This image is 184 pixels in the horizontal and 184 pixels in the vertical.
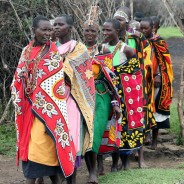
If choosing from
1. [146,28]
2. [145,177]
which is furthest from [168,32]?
[145,177]

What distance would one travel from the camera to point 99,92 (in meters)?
7.15

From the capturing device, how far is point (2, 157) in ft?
28.6

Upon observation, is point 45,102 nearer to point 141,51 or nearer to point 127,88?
point 127,88

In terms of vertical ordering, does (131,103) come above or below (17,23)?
below

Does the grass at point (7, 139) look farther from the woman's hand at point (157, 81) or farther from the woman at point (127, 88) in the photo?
the woman's hand at point (157, 81)

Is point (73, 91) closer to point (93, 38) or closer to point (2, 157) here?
point (93, 38)

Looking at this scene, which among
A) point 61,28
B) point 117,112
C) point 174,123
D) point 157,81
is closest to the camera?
point 61,28

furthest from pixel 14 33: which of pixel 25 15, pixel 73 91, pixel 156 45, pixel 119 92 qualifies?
pixel 73 91

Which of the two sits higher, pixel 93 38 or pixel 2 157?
pixel 93 38

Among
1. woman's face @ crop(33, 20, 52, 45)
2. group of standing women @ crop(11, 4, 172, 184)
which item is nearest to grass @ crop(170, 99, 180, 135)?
group of standing women @ crop(11, 4, 172, 184)

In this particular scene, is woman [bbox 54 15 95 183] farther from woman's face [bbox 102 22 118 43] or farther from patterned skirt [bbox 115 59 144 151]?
patterned skirt [bbox 115 59 144 151]

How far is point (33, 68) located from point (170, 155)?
362cm

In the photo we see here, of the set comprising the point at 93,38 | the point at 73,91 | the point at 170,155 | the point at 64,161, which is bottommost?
the point at 170,155

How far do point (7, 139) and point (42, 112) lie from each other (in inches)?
143
